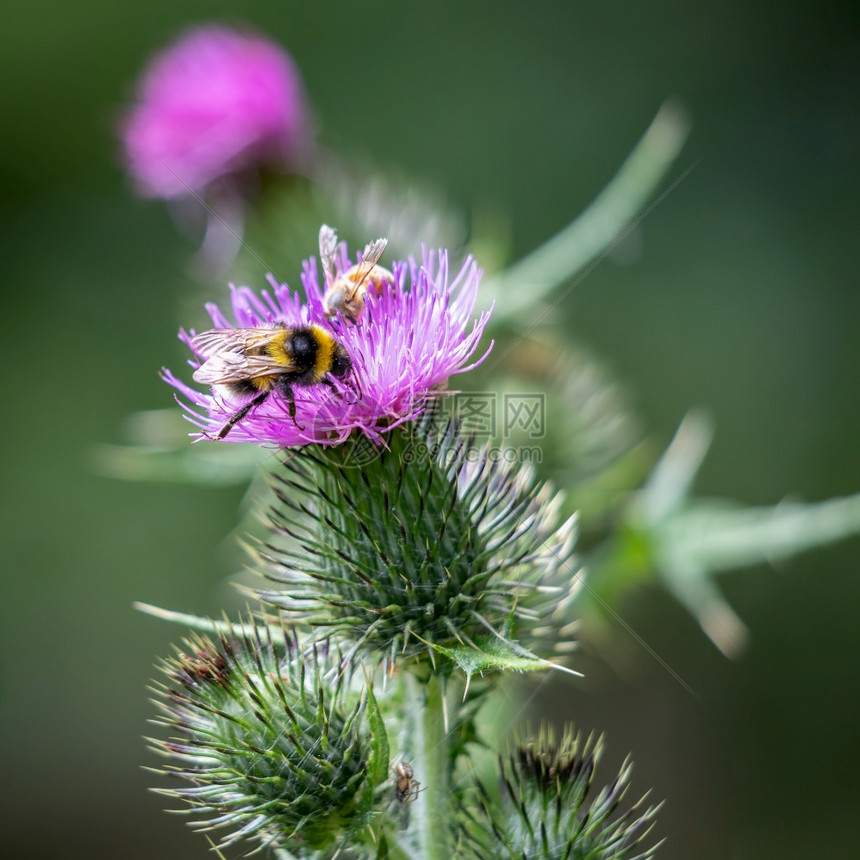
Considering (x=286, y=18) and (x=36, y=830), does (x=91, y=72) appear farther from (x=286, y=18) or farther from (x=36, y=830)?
(x=36, y=830)

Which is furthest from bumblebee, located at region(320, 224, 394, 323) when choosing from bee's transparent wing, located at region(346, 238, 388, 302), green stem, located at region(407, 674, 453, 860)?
green stem, located at region(407, 674, 453, 860)

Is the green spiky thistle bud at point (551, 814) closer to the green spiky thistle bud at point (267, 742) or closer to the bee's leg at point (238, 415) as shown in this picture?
the green spiky thistle bud at point (267, 742)

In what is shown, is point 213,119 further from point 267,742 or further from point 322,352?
point 267,742

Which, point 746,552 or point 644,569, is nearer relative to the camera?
point 746,552

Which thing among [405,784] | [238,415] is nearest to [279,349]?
[238,415]

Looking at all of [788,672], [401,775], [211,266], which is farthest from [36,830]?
[401,775]

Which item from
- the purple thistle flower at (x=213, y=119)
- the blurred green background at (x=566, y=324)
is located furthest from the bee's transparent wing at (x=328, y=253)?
the blurred green background at (x=566, y=324)

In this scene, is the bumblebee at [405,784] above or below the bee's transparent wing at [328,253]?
below
